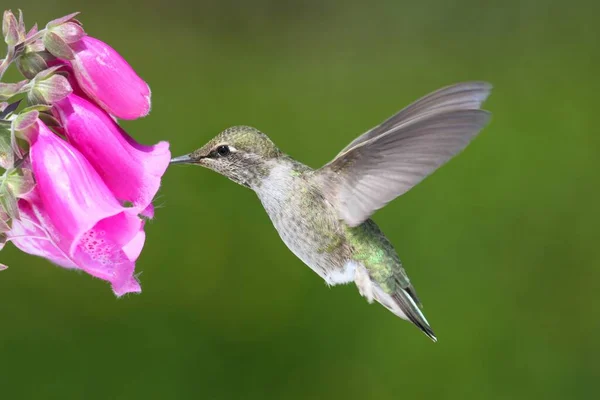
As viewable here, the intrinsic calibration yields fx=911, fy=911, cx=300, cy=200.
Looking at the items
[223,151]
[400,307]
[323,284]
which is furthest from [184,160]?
[323,284]

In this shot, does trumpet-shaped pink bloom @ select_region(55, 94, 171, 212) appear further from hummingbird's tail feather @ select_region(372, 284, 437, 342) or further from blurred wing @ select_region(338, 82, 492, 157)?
hummingbird's tail feather @ select_region(372, 284, 437, 342)

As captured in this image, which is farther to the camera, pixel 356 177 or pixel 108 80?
pixel 356 177

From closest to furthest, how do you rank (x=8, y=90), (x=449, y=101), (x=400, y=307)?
(x=8, y=90)
(x=449, y=101)
(x=400, y=307)

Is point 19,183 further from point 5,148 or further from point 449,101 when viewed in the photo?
point 449,101

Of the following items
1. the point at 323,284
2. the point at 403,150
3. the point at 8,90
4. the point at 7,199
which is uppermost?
the point at 403,150

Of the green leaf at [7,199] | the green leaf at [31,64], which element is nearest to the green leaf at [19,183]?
the green leaf at [7,199]

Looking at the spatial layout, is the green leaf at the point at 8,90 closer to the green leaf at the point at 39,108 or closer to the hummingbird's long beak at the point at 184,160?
the green leaf at the point at 39,108
